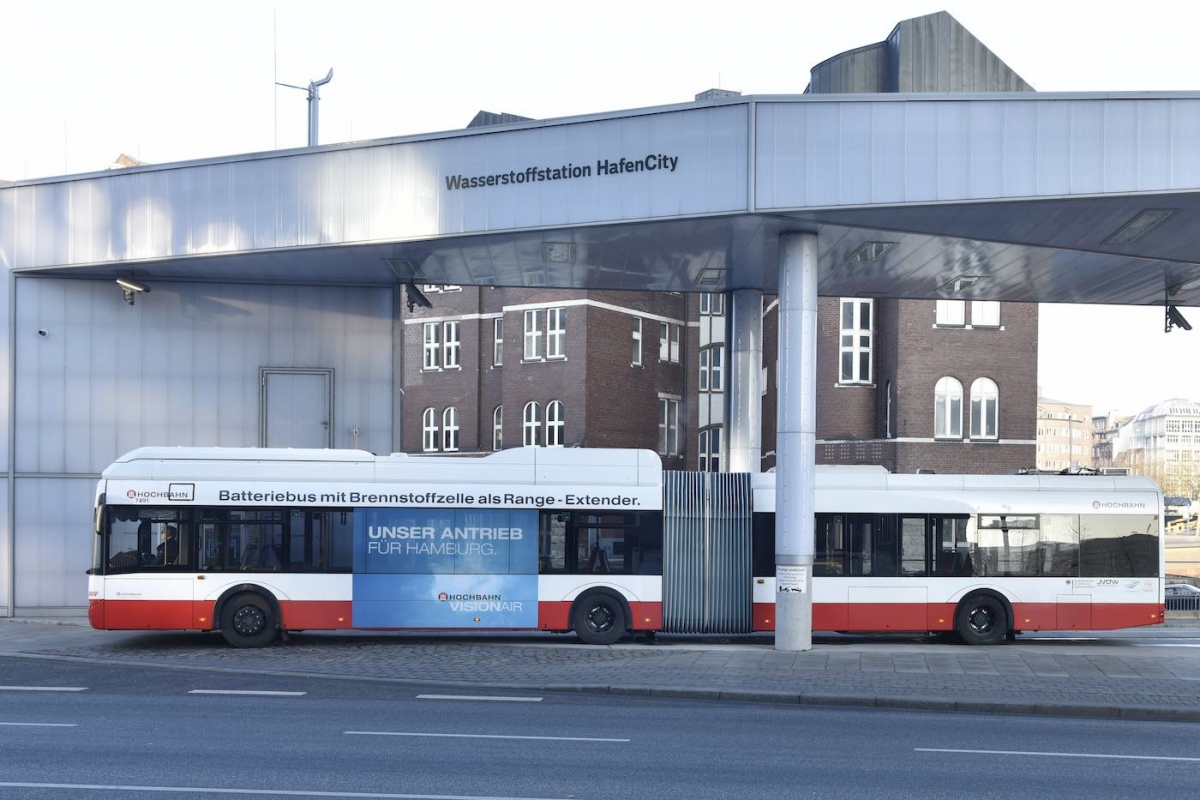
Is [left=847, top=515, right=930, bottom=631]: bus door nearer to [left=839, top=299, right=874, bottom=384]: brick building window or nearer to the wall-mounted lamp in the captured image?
the wall-mounted lamp

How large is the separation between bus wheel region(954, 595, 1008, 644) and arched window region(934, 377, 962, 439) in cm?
2151

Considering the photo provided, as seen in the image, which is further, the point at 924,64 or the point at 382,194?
the point at 924,64

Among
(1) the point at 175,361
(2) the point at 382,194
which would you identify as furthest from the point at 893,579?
(1) the point at 175,361

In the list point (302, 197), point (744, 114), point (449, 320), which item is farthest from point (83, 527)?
point (449, 320)

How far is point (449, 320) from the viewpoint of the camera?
6138cm

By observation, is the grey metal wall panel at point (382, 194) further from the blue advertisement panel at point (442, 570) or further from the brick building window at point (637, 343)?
the brick building window at point (637, 343)

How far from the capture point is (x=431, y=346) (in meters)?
61.8

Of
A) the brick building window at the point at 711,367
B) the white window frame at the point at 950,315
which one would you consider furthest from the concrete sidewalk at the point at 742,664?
the brick building window at the point at 711,367

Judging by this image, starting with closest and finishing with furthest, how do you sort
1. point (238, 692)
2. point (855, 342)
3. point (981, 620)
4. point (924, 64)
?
point (238, 692)
point (981, 620)
point (924, 64)
point (855, 342)

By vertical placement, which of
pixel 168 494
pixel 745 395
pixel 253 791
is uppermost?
pixel 745 395

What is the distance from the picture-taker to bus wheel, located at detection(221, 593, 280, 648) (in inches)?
803

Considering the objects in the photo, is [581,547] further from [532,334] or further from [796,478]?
[532,334]

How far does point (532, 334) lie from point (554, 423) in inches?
159

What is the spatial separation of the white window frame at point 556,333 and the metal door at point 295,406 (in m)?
28.0
